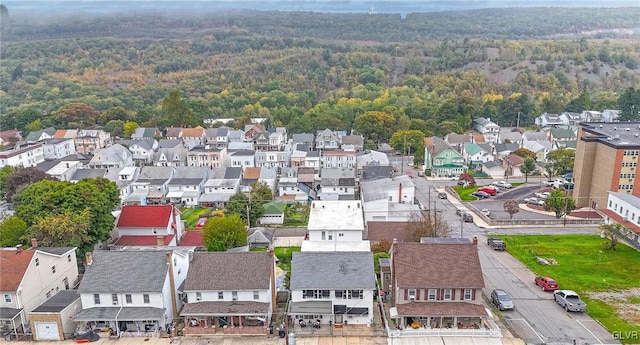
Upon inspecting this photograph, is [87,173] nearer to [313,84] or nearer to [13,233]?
[13,233]

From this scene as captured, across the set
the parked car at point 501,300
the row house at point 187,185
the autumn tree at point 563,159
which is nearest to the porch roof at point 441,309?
the parked car at point 501,300

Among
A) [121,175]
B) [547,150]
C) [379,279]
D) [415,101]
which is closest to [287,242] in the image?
[379,279]

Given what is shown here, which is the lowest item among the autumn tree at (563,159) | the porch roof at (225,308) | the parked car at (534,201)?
the parked car at (534,201)

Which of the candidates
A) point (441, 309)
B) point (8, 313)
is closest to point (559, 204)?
point (441, 309)

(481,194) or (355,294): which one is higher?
(355,294)

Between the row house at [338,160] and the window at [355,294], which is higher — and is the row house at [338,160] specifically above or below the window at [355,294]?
below

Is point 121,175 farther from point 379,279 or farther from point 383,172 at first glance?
point 379,279

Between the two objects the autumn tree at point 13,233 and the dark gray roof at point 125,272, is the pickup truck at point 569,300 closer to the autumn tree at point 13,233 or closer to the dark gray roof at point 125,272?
the dark gray roof at point 125,272
